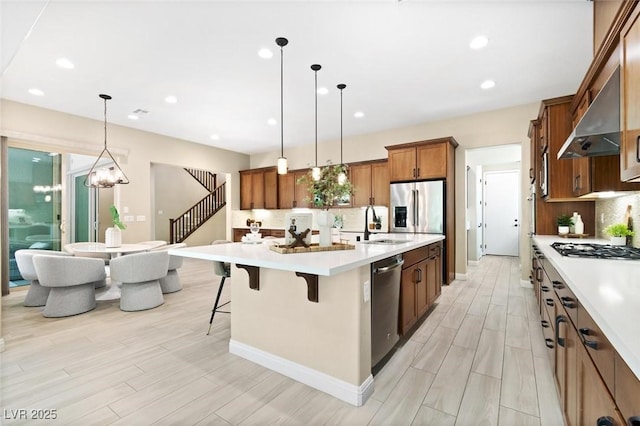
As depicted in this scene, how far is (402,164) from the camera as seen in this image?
534 centimetres

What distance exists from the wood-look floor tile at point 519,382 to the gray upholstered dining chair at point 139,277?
12.7 feet

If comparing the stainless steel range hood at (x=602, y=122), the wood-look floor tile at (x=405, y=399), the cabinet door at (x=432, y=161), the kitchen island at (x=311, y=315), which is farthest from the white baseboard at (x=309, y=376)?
the cabinet door at (x=432, y=161)

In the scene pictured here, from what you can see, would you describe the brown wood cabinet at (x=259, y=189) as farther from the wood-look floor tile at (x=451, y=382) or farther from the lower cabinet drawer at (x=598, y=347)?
the lower cabinet drawer at (x=598, y=347)

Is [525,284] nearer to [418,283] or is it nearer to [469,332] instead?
[469,332]

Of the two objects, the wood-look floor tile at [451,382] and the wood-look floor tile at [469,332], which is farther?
the wood-look floor tile at [469,332]

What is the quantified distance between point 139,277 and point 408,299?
10.8ft

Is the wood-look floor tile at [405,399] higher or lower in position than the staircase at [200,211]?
lower

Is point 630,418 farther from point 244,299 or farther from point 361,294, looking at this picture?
point 244,299

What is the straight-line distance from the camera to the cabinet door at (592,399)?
32.7 inches

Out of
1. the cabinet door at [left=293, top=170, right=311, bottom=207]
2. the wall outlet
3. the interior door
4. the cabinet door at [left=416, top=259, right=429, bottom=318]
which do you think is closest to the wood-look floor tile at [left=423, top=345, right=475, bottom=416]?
the cabinet door at [left=416, top=259, right=429, bottom=318]

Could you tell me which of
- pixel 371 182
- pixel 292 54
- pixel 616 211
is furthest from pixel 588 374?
pixel 371 182

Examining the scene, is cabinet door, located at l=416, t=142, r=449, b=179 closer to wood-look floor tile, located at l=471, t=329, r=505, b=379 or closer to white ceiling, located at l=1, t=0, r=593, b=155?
white ceiling, located at l=1, t=0, r=593, b=155

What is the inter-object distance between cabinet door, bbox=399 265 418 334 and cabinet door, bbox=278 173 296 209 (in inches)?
188

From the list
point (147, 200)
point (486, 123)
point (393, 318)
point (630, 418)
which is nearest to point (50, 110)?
point (147, 200)
